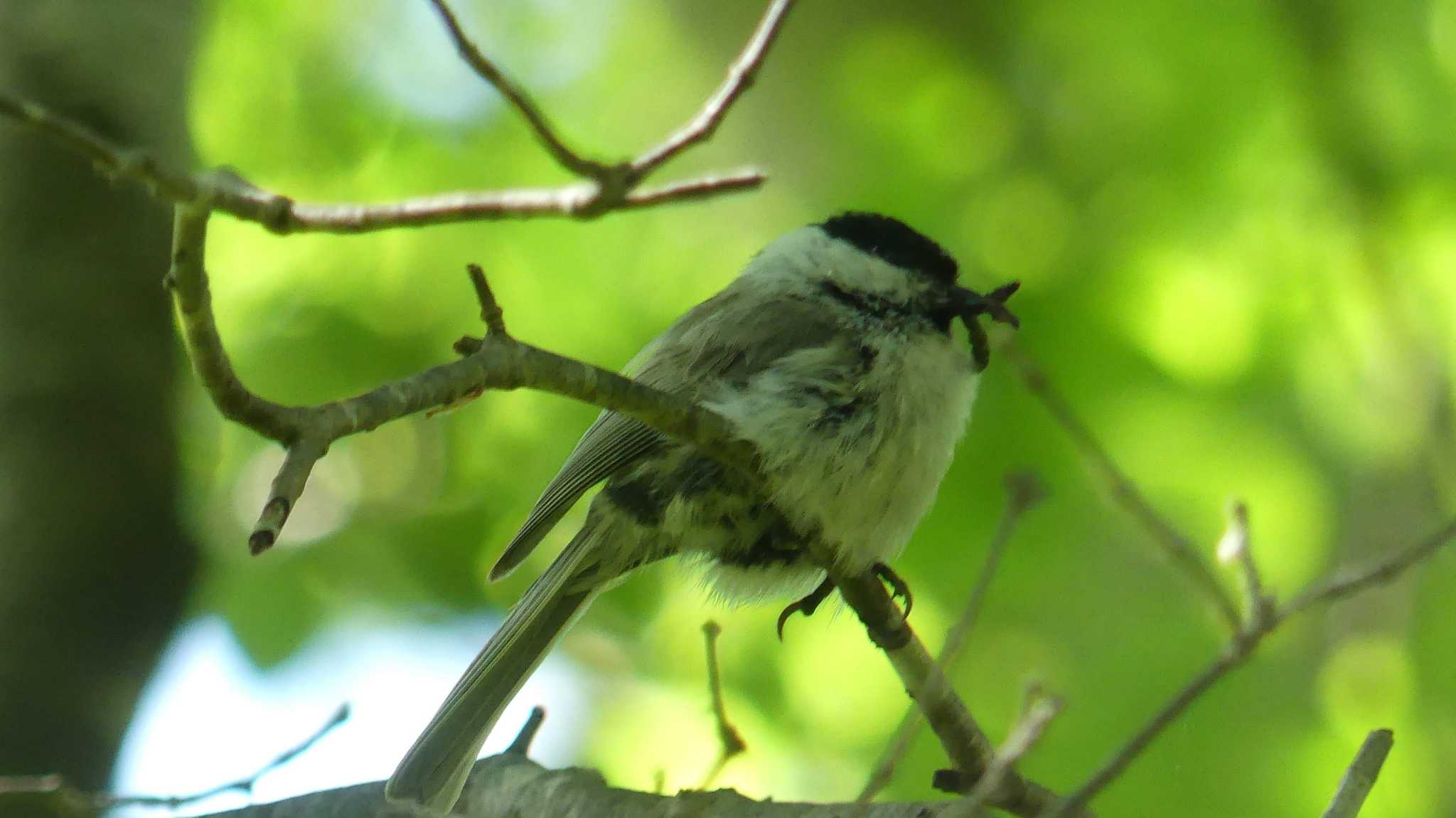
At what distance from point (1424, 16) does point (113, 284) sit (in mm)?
4581

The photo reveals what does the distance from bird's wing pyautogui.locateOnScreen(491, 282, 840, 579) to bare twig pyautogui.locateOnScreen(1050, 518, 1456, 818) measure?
1.49 meters

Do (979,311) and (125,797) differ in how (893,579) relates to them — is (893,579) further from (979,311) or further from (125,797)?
(125,797)

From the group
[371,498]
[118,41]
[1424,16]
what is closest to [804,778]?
[371,498]

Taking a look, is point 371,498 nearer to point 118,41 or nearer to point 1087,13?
point 118,41

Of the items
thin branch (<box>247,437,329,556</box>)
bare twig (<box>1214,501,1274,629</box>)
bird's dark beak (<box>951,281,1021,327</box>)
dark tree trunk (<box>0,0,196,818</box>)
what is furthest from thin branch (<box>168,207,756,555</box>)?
dark tree trunk (<box>0,0,196,818</box>)

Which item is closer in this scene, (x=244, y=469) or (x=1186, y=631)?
(x=1186, y=631)

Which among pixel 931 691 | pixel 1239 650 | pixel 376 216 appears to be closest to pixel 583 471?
pixel 931 691

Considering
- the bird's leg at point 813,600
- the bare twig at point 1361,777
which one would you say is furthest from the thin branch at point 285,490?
the bird's leg at point 813,600

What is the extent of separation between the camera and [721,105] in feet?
6.07

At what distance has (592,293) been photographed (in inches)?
209

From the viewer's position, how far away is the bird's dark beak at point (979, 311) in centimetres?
341

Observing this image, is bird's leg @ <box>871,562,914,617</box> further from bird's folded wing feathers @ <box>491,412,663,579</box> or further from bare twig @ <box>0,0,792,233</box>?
bare twig @ <box>0,0,792,233</box>

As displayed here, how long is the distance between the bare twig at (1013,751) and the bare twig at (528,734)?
1351mm

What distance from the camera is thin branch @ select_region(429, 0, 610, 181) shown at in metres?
1.73
